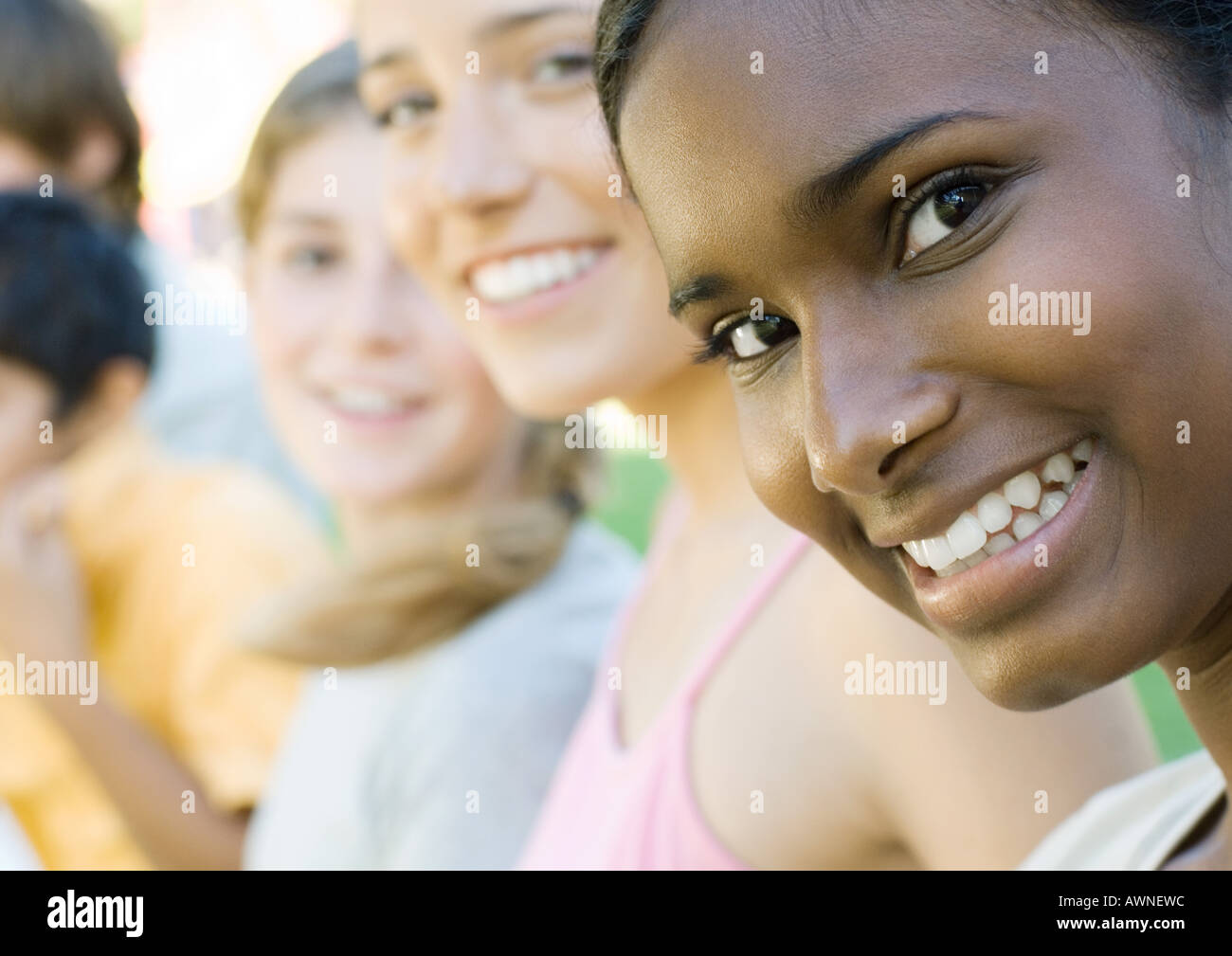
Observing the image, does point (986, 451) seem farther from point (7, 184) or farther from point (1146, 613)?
point (7, 184)

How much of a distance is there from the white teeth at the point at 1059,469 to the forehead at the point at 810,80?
0.18m

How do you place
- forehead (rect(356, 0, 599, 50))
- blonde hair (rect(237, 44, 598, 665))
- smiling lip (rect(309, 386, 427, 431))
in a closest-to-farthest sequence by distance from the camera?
1. forehead (rect(356, 0, 599, 50))
2. blonde hair (rect(237, 44, 598, 665))
3. smiling lip (rect(309, 386, 427, 431))

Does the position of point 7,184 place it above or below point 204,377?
above

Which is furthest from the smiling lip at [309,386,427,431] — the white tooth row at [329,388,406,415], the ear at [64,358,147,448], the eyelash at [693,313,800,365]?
the eyelash at [693,313,800,365]

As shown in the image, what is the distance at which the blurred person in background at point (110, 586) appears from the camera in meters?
2.18

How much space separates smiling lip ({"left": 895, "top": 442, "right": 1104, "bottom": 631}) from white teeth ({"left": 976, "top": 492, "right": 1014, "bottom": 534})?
14 mm

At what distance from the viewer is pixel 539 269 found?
1.45 metres

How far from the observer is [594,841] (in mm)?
1311

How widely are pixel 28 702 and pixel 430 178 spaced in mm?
1320

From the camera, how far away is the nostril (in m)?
0.72

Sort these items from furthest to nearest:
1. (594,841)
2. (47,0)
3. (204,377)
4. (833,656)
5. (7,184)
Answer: (204,377) < (47,0) < (7,184) < (594,841) < (833,656)

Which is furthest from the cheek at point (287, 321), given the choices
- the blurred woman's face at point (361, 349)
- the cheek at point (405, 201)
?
the cheek at point (405, 201)

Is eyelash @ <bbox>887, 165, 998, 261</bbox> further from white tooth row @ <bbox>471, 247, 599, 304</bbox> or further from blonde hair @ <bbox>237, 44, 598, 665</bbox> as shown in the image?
blonde hair @ <bbox>237, 44, 598, 665</bbox>
